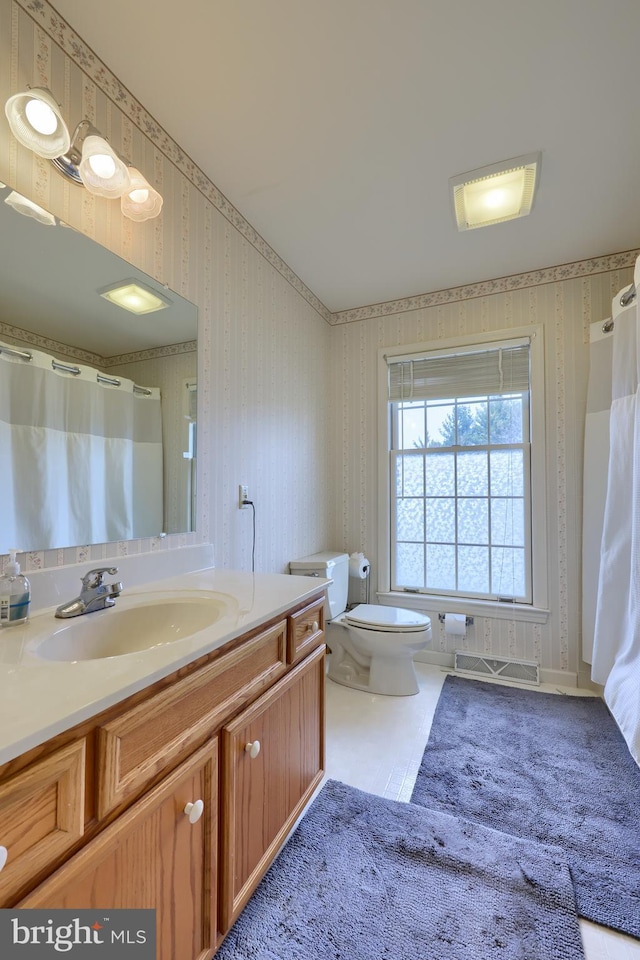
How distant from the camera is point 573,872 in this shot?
1164 mm

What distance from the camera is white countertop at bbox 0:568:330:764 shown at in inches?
21.0

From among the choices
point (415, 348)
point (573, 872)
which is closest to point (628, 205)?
point (415, 348)

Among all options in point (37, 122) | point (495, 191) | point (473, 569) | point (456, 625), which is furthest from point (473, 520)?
point (37, 122)

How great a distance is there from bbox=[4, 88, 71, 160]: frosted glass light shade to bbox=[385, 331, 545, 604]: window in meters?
2.10

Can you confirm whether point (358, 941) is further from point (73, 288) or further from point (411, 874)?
point (73, 288)

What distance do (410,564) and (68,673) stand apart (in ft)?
7.62

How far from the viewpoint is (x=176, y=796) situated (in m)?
0.77

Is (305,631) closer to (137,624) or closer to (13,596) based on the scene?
(137,624)

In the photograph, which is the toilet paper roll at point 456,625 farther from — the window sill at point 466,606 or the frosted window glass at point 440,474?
the frosted window glass at point 440,474

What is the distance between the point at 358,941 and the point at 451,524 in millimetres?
2007

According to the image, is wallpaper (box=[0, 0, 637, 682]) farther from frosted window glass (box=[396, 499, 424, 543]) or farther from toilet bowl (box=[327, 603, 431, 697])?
toilet bowl (box=[327, 603, 431, 697])

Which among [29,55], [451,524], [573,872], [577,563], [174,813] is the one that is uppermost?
[29,55]

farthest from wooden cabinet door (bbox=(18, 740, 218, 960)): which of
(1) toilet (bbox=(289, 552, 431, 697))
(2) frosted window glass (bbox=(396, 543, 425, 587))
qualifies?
(2) frosted window glass (bbox=(396, 543, 425, 587))

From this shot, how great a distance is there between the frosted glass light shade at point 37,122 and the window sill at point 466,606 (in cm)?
261
